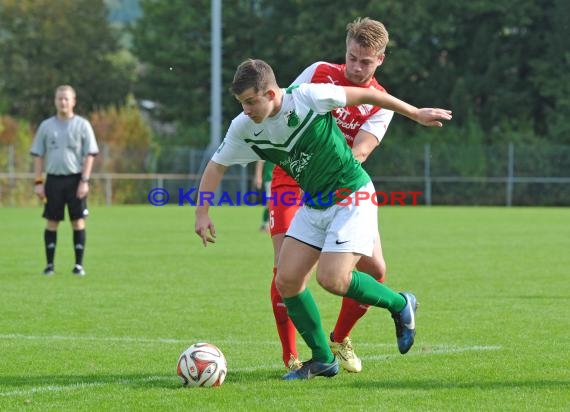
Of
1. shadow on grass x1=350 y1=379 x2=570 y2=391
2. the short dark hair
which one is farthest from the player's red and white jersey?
shadow on grass x1=350 y1=379 x2=570 y2=391

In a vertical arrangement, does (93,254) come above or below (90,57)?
below

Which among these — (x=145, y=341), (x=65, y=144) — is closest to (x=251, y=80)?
(x=145, y=341)

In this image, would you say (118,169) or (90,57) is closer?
(118,169)

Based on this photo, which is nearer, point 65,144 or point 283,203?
point 283,203

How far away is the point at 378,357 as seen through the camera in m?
7.49

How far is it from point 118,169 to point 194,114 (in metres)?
11.0

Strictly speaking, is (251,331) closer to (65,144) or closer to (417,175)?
(65,144)

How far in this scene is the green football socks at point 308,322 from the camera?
664 centimetres

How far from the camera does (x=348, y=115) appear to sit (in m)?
7.27

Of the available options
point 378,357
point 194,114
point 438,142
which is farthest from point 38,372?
point 194,114

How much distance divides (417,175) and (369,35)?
117ft

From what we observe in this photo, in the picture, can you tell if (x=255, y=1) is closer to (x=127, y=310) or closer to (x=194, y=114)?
(x=194, y=114)

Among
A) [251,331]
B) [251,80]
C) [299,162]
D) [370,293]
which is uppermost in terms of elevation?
[251,80]

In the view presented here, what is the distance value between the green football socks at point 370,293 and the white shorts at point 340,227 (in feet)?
0.52
